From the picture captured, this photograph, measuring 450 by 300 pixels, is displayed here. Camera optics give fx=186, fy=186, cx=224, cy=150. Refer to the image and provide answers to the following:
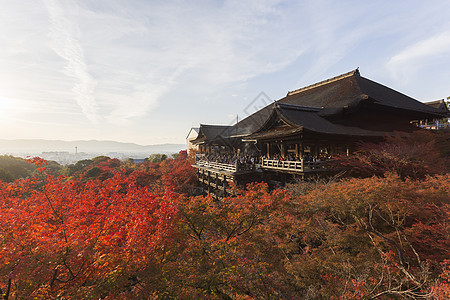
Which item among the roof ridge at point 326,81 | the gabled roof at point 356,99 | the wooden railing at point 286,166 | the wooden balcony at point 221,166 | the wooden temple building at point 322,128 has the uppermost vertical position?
the roof ridge at point 326,81

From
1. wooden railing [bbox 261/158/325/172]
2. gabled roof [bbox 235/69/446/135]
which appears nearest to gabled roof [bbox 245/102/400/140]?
wooden railing [bbox 261/158/325/172]

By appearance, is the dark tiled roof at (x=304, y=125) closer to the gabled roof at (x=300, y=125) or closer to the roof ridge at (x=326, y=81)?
the gabled roof at (x=300, y=125)

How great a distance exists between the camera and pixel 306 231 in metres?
9.79

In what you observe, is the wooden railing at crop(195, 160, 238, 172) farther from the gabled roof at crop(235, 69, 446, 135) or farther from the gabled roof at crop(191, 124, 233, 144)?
the gabled roof at crop(235, 69, 446, 135)

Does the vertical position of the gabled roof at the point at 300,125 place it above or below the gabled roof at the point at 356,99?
below

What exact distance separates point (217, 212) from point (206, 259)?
85.6 inches

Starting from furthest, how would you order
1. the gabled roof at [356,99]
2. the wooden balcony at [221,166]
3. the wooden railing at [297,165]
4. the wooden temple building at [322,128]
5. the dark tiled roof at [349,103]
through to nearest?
the gabled roof at [356,99]
the wooden balcony at [221,166]
the dark tiled roof at [349,103]
the wooden temple building at [322,128]
the wooden railing at [297,165]

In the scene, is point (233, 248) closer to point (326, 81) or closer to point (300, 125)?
point (300, 125)

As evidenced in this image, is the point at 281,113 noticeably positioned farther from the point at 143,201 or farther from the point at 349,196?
the point at 143,201

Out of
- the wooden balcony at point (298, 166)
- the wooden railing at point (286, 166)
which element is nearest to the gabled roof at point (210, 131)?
the wooden railing at point (286, 166)

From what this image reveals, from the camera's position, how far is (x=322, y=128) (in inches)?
590

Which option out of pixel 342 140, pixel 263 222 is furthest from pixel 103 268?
pixel 342 140

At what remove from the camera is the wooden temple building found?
48.9ft

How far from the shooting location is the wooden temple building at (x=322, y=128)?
14.9 metres
